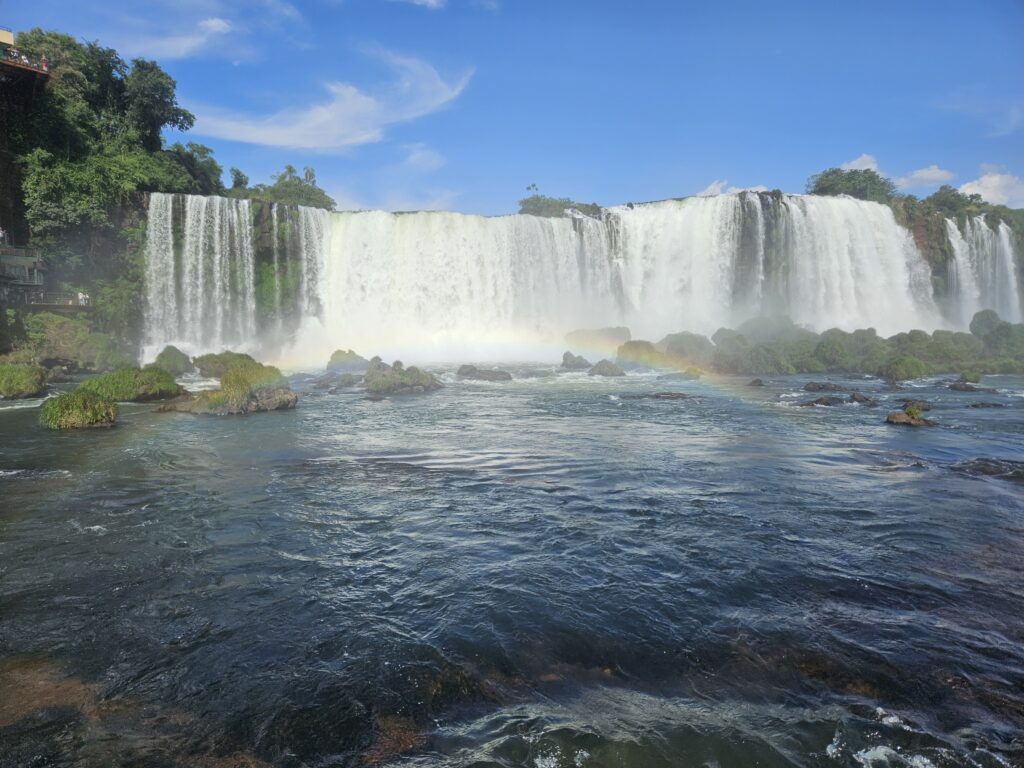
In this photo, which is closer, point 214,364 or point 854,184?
point 214,364

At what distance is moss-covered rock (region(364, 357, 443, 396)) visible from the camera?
21.1 m

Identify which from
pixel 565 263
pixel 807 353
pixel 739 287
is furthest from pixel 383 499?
pixel 739 287

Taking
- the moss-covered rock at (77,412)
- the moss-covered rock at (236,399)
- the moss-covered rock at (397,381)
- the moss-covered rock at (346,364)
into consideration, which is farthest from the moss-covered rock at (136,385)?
the moss-covered rock at (346,364)

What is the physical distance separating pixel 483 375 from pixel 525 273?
559 inches

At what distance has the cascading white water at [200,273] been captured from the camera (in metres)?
31.4

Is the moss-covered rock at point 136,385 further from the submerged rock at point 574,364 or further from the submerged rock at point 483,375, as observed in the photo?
the submerged rock at point 574,364

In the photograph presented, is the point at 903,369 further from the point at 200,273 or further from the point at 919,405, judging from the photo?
the point at 200,273

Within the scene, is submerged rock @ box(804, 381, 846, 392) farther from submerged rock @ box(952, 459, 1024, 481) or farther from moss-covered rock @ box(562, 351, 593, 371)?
submerged rock @ box(952, 459, 1024, 481)

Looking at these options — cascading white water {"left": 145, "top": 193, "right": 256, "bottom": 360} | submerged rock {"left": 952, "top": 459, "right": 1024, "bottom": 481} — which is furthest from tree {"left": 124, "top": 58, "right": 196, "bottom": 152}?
submerged rock {"left": 952, "top": 459, "right": 1024, "bottom": 481}

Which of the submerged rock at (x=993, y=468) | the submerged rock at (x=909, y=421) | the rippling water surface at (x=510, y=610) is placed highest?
the submerged rock at (x=909, y=421)

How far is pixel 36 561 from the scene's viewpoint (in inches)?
242

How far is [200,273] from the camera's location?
32.0 metres

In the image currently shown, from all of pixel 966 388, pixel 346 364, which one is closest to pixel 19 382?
pixel 346 364

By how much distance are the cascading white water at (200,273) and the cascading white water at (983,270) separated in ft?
154
